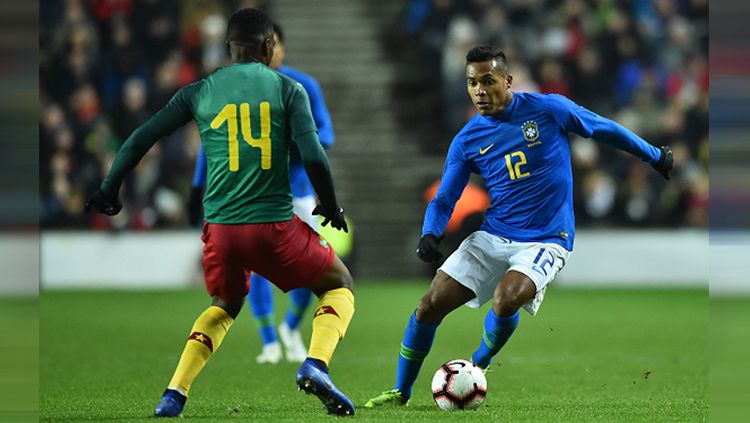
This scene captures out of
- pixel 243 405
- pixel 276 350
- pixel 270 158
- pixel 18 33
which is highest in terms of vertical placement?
pixel 18 33

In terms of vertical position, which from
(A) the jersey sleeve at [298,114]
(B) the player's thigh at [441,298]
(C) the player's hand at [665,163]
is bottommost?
(B) the player's thigh at [441,298]

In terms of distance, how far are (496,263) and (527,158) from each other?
60 cm

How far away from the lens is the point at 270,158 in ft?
18.5

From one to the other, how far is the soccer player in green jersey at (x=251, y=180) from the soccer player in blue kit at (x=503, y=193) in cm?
77

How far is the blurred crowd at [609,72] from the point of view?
59.0 ft

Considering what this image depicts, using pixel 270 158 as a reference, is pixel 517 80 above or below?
below

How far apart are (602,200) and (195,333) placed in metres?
12.8

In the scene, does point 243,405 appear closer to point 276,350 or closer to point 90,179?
point 276,350

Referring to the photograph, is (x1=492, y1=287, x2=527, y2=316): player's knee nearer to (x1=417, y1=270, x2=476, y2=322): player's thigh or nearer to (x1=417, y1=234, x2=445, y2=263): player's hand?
(x1=417, y1=270, x2=476, y2=322): player's thigh

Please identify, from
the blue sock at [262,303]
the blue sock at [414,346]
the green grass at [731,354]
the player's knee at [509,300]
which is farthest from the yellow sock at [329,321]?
the green grass at [731,354]

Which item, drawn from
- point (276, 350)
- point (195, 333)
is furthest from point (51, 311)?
point (195, 333)

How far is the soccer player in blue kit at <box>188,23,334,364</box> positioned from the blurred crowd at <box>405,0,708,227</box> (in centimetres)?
939

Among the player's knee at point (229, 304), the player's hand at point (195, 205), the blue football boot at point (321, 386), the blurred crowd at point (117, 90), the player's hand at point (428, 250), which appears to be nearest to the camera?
the blue football boot at point (321, 386)

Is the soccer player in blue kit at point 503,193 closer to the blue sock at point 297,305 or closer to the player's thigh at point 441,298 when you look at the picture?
the player's thigh at point 441,298
